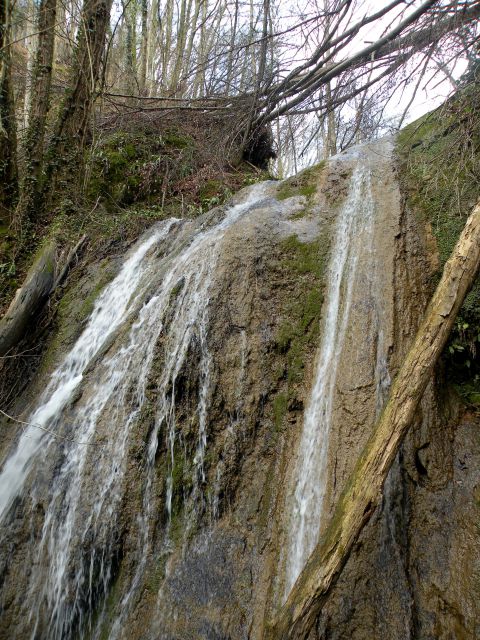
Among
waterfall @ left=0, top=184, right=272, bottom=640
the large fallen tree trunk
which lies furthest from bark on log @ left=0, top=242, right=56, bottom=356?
the large fallen tree trunk

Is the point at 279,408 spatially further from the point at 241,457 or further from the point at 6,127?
the point at 6,127

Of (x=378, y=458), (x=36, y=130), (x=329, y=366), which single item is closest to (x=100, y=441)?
(x=329, y=366)

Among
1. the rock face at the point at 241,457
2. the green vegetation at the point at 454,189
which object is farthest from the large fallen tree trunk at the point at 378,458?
the green vegetation at the point at 454,189

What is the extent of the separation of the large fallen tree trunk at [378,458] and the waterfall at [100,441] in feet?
5.05

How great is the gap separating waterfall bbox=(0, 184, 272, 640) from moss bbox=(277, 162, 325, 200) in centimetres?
92

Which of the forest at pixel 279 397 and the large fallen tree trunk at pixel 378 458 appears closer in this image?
the large fallen tree trunk at pixel 378 458

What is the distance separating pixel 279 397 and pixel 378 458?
1.56 m

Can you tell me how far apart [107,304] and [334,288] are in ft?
9.83

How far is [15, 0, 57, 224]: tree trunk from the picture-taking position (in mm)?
6824

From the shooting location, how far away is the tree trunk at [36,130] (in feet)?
22.4

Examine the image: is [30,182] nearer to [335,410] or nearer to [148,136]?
[148,136]

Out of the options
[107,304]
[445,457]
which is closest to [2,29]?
[107,304]

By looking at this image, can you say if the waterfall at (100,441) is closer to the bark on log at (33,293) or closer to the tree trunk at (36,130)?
the bark on log at (33,293)

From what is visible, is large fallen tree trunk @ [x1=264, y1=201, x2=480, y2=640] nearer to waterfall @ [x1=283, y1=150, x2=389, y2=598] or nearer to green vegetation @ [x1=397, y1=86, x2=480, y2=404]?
waterfall @ [x1=283, y1=150, x2=389, y2=598]
